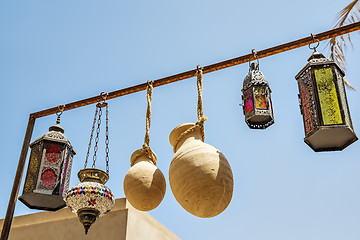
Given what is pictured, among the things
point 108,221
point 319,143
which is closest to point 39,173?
point 319,143

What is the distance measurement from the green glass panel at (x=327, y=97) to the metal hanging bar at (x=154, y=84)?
502 millimetres

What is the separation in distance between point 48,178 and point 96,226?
15.7 feet

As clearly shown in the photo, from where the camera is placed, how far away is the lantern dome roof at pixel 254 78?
2.77 m

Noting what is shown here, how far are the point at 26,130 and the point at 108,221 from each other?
4088mm

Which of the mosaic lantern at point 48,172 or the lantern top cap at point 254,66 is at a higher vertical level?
the lantern top cap at point 254,66

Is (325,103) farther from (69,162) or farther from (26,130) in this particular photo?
(26,130)

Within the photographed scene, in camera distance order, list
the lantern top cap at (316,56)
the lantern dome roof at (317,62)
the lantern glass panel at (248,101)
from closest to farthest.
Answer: the lantern dome roof at (317,62), the lantern top cap at (316,56), the lantern glass panel at (248,101)

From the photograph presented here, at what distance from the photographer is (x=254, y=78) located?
110 inches

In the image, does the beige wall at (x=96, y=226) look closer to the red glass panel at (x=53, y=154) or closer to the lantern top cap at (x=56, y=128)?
the lantern top cap at (x=56, y=128)

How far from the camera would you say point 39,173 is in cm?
316

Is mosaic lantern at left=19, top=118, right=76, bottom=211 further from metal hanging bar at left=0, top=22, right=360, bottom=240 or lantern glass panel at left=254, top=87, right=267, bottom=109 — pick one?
lantern glass panel at left=254, top=87, right=267, bottom=109

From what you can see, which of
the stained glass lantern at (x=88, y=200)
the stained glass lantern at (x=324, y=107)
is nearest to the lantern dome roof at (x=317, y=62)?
the stained glass lantern at (x=324, y=107)

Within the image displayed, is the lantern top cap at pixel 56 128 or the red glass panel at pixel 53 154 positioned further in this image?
the lantern top cap at pixel 56 128

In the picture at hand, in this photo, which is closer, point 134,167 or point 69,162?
point 134,167
